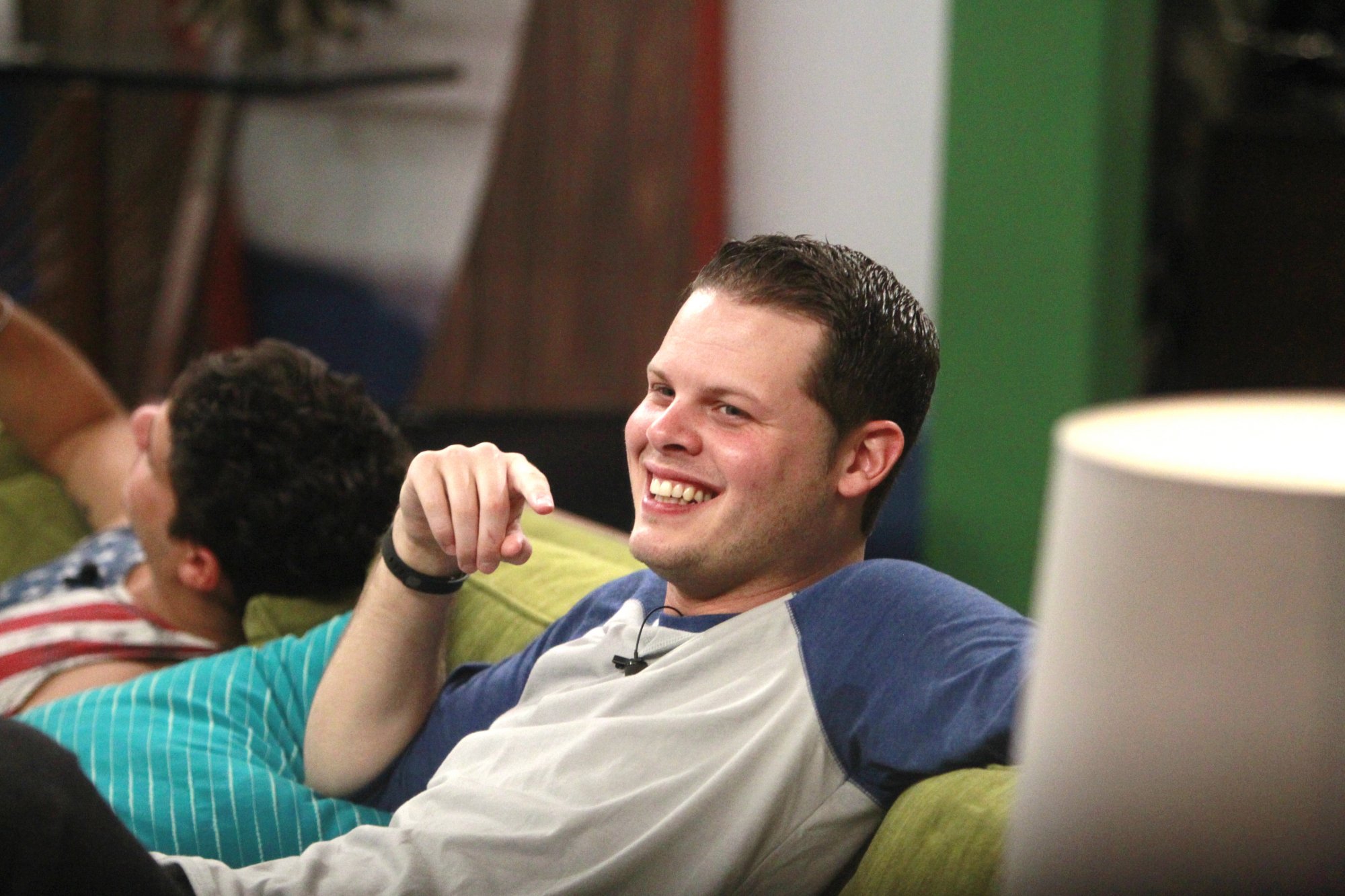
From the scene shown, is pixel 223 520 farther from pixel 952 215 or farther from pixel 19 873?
pixel 952 215

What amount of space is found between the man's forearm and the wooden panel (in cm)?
275

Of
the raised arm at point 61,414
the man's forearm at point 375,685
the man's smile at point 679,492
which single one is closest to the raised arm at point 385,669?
the man's forearm at point 375,685

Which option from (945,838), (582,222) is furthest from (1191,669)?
(582,222)

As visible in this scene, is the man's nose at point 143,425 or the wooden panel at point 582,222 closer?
the man's nose at point 143,425

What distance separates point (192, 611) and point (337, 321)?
9.77ft

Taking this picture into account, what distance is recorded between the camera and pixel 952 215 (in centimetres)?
296

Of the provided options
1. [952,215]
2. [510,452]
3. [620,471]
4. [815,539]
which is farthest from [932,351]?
[620,471]

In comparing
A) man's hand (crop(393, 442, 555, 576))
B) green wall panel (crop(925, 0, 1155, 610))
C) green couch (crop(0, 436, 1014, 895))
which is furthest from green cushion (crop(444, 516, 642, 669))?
green wall panel (crop(925, 0, 1155, 610))

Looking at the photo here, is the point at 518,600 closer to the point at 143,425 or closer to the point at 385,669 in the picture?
the point at 385,669

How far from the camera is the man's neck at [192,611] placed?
170 centimetres

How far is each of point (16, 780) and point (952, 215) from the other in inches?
91.2

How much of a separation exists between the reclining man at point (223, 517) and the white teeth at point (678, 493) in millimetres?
522

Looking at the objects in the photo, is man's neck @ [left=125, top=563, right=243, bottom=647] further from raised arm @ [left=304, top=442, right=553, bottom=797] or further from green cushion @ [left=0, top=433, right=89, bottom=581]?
green cushion @ [left=0, top=433, right=89, bottom=581]

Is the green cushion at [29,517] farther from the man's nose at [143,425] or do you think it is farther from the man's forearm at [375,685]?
the man's forearm at [375,685]
